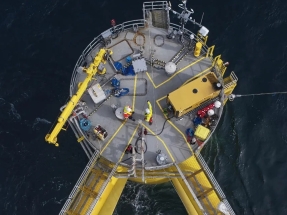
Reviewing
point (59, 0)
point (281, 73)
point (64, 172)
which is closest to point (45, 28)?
point (59, 0)

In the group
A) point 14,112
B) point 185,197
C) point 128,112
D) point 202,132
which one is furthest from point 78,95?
point 185,197

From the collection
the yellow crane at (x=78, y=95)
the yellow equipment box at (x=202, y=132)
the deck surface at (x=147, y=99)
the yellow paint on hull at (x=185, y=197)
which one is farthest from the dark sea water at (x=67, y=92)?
the yellow crane at (x=78, y=95)

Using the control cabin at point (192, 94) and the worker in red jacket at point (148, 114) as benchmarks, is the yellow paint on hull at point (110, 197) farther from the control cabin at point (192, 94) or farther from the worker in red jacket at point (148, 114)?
the control cabin at point (192, 94)

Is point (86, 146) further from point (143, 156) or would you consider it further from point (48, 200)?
point (48, 200)

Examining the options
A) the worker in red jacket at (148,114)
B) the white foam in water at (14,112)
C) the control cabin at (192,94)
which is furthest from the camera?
the white foam in water at (14,112)

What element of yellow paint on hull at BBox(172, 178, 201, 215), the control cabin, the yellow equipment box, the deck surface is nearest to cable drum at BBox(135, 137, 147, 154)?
the deck surface

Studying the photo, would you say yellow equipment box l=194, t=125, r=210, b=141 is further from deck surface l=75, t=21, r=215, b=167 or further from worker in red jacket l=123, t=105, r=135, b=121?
worker in red jacket l=123, t=105, r=135, b=121
